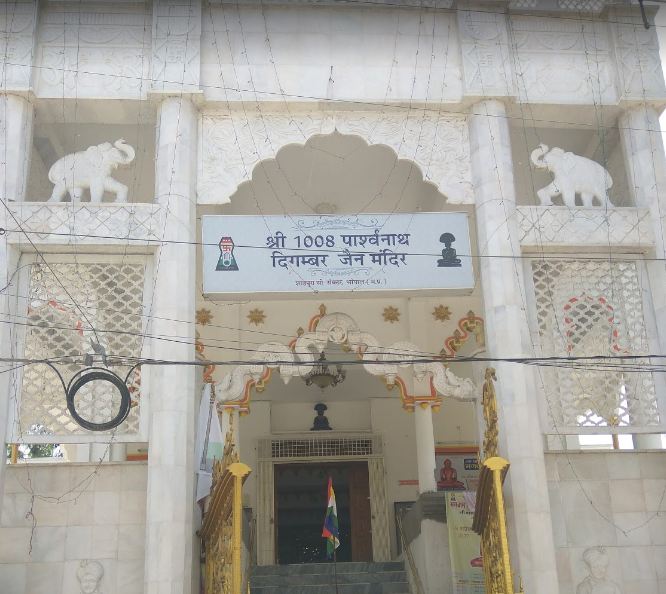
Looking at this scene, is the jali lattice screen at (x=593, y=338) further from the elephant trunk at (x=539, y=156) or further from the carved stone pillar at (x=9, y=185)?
the carved stone pillar at (x=9, y=185)

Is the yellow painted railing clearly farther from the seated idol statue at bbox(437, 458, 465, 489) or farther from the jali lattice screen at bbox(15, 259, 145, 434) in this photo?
the seated idol statue at bbox(437, 458, 465, 489)

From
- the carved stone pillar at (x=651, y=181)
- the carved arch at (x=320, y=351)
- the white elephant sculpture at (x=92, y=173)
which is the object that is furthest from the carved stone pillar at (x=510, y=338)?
the white elephant sculpture at (x=92, y=173)

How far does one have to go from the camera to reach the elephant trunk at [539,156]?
33.5 ft

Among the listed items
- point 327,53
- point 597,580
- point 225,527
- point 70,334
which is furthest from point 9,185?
point 597,580

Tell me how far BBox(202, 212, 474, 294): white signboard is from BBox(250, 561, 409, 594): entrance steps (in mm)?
3845

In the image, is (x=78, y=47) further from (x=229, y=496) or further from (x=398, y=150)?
(x=229, y=496)

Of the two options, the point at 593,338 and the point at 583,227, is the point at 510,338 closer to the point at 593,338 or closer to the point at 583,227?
the point at 593,338

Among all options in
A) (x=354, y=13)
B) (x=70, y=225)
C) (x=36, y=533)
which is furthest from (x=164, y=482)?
(x=354, y=13)

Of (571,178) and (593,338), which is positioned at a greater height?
(571,178)

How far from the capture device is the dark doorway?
1385 cm

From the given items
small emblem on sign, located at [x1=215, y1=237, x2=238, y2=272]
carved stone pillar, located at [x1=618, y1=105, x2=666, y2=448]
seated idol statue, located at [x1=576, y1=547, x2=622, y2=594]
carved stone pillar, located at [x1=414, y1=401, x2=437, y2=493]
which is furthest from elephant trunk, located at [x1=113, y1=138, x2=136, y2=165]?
seated idol statue, located at [x1=576, y1=547, x2=622, y2=594]

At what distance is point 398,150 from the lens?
400 inches

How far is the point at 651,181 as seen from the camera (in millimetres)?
10141

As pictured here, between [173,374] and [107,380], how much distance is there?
653 millimetres
